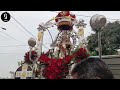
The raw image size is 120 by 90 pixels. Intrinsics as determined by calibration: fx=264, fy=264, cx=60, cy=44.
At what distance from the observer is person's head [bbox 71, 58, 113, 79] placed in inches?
25.6

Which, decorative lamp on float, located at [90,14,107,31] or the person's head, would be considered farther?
decorative lamp on float, located at [90,14,107,31]

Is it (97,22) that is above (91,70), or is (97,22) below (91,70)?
above

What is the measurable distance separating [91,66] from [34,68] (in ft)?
9.83

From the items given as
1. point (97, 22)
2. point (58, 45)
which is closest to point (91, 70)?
point (97, 22)

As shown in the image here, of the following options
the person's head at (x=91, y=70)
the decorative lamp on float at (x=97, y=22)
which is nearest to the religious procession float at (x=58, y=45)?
the decorative lamp on float at (x=97, y=22)

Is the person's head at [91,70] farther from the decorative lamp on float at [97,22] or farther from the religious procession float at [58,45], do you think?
the religious procession float at [58,45]

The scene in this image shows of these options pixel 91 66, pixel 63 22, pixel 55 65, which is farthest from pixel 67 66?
pixel 91 66

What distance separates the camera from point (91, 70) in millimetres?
668

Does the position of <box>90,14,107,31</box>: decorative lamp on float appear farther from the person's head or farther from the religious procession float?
the person's head

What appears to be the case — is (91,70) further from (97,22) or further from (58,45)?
(58,45)

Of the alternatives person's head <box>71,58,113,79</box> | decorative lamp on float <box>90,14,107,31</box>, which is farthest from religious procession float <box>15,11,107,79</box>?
person's head <box>71,58,113,79</box>

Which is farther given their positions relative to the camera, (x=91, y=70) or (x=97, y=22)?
(x=97, y=22)
